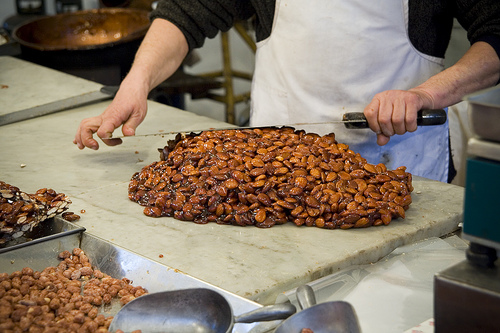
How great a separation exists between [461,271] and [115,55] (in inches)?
113

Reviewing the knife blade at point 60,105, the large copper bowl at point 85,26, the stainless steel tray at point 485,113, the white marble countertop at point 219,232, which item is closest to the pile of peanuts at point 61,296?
the white marble countertop at point 219,232

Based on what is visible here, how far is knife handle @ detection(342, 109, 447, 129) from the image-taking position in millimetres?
1850

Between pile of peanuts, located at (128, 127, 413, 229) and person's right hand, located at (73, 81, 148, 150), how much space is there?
33cm

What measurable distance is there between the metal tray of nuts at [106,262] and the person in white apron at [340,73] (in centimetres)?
57

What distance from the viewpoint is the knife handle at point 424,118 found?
1.85 metres

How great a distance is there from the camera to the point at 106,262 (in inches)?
62.7

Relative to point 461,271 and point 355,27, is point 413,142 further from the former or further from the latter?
point 461,271

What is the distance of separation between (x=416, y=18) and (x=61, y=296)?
5.32 feet

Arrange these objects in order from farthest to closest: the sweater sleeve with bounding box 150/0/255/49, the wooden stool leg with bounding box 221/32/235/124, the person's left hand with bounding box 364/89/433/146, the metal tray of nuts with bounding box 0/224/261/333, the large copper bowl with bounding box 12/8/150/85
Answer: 1. the wooden stool leg with bounding box 221/32/235/124
2. the large copper bowl with bounding box 12/8/150/85
3. the sweater sleeve with bounding box 150/0/255/49
4. the person's left hand with bounding box 364/89/433/146
5. the metal tray of nuts with bounding box 0/224/261/333

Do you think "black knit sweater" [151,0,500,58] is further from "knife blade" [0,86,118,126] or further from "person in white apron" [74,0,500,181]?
"knife blade" [0,86,118,126]

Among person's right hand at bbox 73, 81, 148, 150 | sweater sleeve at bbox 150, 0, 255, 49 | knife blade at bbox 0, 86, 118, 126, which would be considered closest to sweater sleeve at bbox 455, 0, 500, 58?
sweater sleeve at bbox 150, 0, 255, 49

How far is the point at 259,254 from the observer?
1.56 metres

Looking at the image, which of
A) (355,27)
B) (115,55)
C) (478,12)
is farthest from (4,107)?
(478,12)

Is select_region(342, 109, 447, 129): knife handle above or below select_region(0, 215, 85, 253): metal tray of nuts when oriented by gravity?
above
